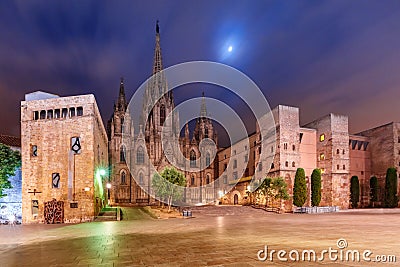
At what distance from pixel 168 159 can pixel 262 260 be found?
48780mm

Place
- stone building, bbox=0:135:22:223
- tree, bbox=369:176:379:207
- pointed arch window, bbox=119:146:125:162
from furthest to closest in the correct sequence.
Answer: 1. pointed arch window, bbox=119:146:125:162
2. tree, bbox=369:176:379:207
3. stone building, bbox=0:135:22:223

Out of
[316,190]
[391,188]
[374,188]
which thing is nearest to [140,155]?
[316,190]

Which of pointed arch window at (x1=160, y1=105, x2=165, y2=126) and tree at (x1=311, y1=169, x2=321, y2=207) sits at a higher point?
pointed arch window at (x1=160, y1=105, x2=165, y2=126)

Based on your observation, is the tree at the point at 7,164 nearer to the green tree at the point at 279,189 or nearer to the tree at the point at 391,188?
the green tree at the point at 279,189

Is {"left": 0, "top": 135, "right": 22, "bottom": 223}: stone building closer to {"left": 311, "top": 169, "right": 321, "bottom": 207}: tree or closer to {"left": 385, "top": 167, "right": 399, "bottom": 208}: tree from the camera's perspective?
{"left": 311, "top": 169, "right": 321, "bottom": 207}: tree

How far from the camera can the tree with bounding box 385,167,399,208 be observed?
41.2m

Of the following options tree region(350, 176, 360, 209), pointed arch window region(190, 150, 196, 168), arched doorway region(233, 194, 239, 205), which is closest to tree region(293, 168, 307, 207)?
tree region(350, 176, 360, 209)

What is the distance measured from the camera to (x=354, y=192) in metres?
42.9

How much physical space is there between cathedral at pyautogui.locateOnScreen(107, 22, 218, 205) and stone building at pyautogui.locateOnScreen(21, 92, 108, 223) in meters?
28.1

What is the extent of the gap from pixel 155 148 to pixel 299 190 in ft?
94.2

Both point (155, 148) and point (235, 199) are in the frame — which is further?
point (155, 148)

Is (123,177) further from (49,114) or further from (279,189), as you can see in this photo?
(49,114)

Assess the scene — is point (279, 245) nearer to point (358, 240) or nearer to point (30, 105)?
point (358, 240)

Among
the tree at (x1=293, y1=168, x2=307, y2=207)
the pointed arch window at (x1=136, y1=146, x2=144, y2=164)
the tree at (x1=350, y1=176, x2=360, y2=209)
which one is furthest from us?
the pointed arch window at (x1=136, y1=146, x2=144, y2=164)
